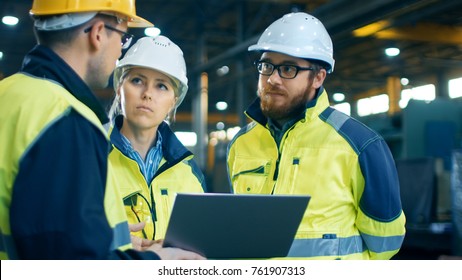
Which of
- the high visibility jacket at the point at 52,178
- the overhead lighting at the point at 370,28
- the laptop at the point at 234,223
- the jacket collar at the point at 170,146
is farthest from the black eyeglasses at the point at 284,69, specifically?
the overhead lighting at the point at 370,28

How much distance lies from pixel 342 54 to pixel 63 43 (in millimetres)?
17302

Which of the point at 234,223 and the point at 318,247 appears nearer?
the point at 234,223

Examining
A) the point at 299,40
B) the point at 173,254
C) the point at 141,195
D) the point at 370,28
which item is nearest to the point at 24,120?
the point at 173,254

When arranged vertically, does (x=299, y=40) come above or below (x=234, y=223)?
above

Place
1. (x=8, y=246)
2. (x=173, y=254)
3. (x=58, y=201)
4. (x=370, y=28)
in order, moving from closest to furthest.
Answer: (x=58, y=201) → (x=8, y=246) → (x=173, y=254) → (x=370, y=28)

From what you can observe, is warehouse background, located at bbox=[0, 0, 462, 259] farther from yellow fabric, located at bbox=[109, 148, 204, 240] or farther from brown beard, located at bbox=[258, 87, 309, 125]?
yellow fabric, located at bbox=[109, 148, 204, 240]

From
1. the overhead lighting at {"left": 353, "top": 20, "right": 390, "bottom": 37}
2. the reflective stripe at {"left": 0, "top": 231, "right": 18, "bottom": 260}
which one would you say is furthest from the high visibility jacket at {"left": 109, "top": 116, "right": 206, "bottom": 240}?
the overhead lighting at {"left": 353, "top": 20, "right": 390, "bottom": 37}

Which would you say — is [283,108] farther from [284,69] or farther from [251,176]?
[251,176]

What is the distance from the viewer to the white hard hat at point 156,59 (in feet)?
8.18

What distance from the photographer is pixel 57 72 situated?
1502mm

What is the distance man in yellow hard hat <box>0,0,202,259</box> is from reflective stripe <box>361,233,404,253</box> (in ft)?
3.71

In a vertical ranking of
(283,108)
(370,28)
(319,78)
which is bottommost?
(283,108)

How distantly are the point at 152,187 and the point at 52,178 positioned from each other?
3.60 ft

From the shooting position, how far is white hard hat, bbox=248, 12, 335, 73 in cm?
254
